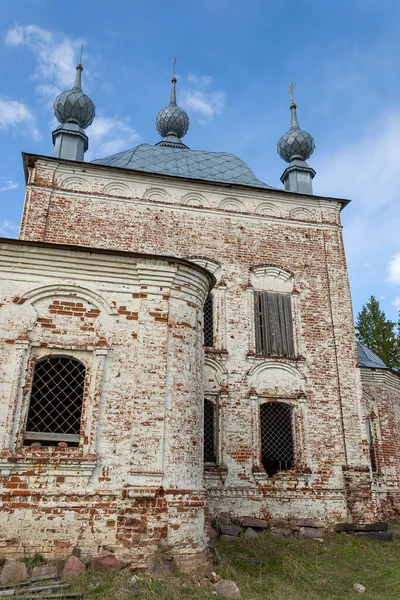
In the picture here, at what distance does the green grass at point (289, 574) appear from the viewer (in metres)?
5.53

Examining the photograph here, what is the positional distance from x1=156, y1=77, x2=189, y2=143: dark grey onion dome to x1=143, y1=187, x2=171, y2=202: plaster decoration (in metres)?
6.59

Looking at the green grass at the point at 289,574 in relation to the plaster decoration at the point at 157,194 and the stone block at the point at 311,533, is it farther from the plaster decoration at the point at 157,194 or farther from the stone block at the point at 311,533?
the plaster decoration at the point at 157,194

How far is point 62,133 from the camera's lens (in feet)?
45.9

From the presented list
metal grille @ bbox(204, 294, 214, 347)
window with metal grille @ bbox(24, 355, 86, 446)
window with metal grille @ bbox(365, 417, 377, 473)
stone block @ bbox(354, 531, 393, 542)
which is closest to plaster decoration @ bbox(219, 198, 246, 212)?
metal grille @ bbox(204, 294, 214, 347)

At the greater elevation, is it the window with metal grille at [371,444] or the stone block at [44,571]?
the window with metal grille at [371,444]

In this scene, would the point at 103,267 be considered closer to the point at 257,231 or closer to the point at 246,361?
the point at 246,361

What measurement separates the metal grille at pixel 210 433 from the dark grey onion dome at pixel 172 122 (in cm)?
1113

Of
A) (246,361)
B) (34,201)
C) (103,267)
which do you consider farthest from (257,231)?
(103,267)

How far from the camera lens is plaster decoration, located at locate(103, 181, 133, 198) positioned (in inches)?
480

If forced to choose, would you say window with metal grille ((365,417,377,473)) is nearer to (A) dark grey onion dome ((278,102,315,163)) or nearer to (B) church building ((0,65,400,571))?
→ (B) church building ((0,65,400,571))

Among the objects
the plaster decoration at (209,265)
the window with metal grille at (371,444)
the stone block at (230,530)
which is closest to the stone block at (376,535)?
the stone block at (230,530)

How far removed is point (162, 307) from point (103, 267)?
1.04 metres

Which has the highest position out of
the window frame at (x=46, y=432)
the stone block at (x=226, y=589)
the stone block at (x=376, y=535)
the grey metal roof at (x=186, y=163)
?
the grey metal roof at (x=186, y=163)

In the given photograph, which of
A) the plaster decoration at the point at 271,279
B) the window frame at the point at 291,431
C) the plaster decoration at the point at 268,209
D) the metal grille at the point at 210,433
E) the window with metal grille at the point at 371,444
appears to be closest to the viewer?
the metal grille at the point at 210,433
